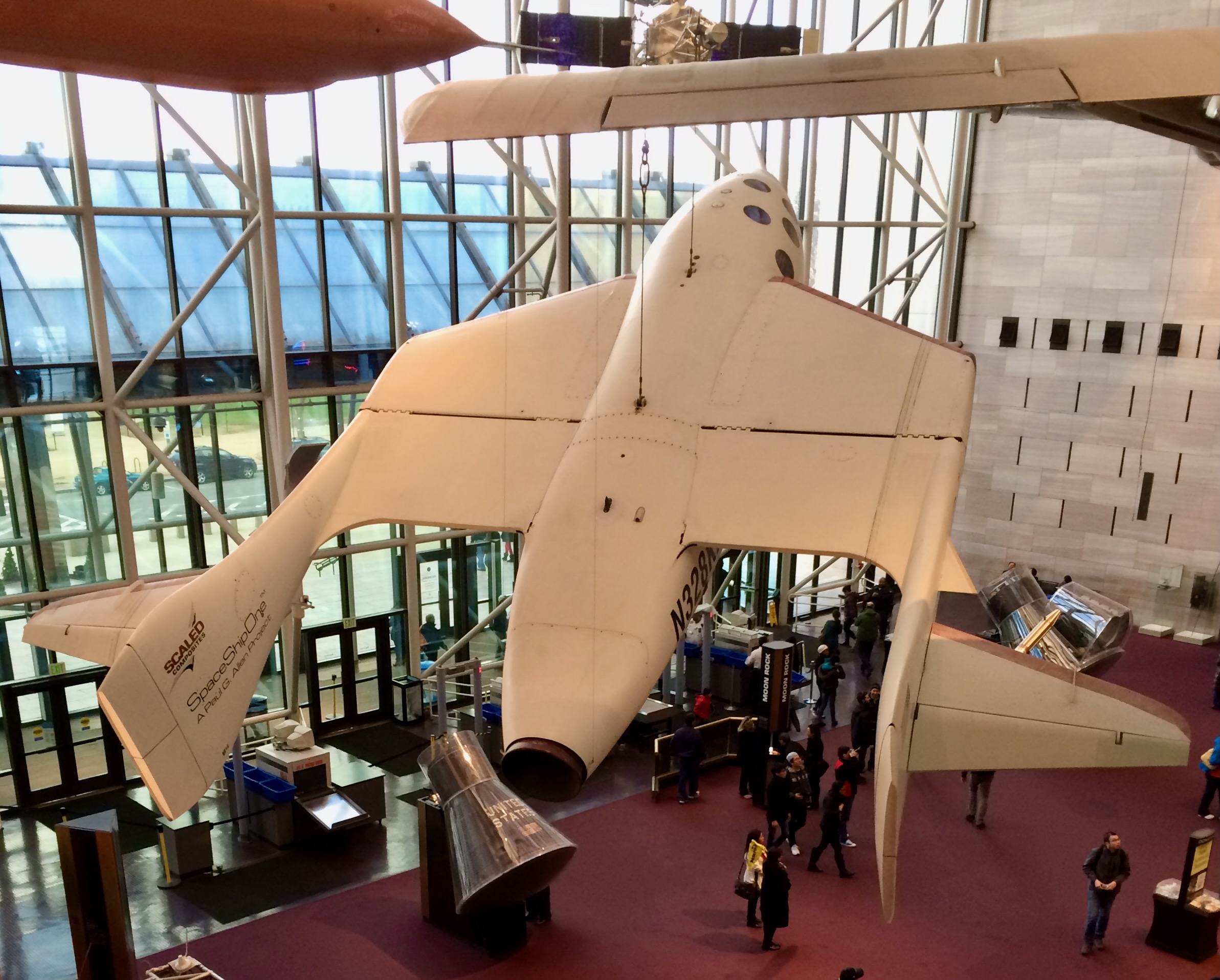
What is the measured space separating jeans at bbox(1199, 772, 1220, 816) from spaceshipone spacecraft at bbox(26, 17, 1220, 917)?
9.46 m

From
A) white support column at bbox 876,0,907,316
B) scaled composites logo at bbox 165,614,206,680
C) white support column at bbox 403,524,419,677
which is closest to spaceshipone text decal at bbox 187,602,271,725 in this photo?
scaled composites logo at bbox 165,614,206,680

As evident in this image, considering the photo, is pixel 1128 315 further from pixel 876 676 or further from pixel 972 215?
pixel 876 676

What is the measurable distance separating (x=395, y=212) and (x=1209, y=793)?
1425cm

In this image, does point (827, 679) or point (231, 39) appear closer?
point (231, 39)

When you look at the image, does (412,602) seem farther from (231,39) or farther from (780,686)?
(231,39)

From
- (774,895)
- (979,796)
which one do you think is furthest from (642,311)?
(979,796)

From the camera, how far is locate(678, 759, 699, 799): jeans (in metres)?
13.4

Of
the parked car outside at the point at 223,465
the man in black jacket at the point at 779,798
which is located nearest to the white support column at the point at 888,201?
the man in black jacket at the point at 779,798

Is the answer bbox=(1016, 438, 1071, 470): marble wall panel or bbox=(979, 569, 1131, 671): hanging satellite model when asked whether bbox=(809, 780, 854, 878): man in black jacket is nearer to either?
bbox=(979, 569, 1131, 671): hanging satellite model

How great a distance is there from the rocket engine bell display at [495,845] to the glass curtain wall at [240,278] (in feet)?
25.4

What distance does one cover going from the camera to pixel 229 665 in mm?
6203

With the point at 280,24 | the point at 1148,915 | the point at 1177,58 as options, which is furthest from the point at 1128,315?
the point at 280,24

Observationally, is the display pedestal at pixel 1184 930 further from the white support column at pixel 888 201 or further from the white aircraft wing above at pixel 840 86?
the white support column at pixel 888 201

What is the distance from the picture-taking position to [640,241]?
1956cm
